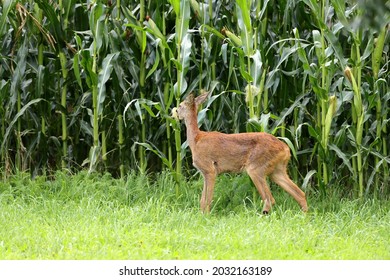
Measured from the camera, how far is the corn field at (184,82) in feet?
32.3

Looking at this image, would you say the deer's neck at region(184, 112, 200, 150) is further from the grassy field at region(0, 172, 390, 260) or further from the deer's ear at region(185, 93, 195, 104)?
the grassy field at region(0, 172, 390, 260)

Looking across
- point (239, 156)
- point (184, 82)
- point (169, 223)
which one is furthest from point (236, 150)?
point (169, 223)

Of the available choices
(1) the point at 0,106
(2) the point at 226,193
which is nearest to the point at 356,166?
(2) the point at 226,193

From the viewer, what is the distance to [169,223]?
845 cm

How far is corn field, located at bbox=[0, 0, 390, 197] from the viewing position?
984cm

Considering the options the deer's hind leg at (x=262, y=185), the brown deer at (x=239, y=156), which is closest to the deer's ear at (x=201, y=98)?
the brown deer at (x=239, y=156)

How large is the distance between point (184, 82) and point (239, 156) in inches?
49.6

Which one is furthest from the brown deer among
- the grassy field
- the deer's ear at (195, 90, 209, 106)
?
the grassy field

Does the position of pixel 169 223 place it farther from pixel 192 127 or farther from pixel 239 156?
pixel 192 127

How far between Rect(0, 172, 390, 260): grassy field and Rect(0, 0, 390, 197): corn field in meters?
0.48

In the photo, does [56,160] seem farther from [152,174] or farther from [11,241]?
[11,241]

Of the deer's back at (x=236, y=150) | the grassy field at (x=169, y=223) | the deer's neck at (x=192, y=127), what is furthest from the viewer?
the deer's neck at (x=192, y=127)

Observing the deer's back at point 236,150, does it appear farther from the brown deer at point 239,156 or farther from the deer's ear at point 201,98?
the deer's ear at point 201,98

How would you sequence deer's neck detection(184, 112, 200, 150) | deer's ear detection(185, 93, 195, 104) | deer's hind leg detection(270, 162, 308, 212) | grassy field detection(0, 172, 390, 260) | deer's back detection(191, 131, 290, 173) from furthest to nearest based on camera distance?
1. deer's neck detection(184, 112, 200, 150)
2. deer's ear detection(185, 93, 195, 104)
3. deer's hind leg detection(270, 162, 308, 212)
4. deer's back detection(191, 131, 290, 173)
5. grassy field detection(0, 172, 390, 260)
